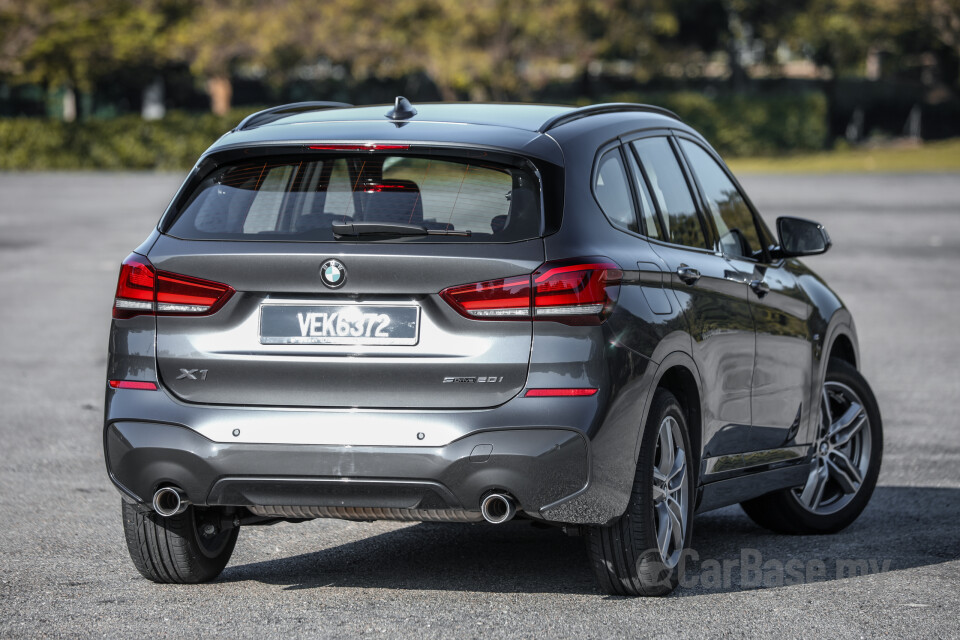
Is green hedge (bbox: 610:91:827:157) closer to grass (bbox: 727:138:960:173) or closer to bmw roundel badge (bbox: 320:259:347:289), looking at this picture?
grass (bbox: 727:138:960:173)

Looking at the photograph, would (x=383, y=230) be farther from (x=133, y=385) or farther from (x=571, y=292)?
(x=133, y=385)

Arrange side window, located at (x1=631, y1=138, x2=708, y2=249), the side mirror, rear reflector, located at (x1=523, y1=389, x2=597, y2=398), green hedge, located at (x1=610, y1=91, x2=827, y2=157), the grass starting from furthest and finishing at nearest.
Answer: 1. green hedge, located at (x1=610, y1=91, x2=827, y2=157)
2. the grass
3. the side mirror
4. side window, located at (x1=631, y1=138, x2=708, y2=249)
5. rear reflector, located at (x1=523, y1=389, x2=597, y2=398)

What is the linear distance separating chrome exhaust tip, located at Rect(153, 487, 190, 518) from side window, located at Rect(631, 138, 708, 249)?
2052mm

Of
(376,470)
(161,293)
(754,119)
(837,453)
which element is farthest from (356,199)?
(754,119)

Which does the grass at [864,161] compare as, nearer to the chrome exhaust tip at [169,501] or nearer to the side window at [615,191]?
the side window at [615,191]

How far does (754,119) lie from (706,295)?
47.3 m

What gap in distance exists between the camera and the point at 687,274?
5.73 meters

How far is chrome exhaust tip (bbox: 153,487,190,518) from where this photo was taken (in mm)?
5125

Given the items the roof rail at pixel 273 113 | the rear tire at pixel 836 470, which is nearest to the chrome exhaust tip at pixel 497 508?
the roof rail at pixel 273 113

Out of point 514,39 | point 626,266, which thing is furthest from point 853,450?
point 514,39

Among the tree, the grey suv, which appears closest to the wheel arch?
the grey suv

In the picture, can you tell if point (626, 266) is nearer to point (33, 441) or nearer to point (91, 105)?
point (33, 441)

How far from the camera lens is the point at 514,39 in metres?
52.6

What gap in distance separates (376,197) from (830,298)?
9.48 feet
